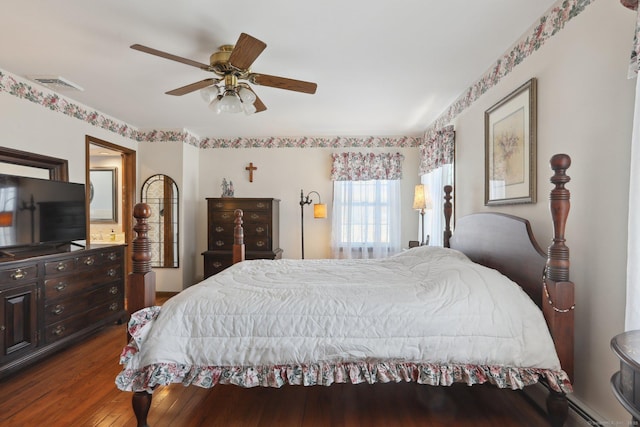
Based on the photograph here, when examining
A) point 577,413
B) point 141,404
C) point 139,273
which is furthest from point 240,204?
point 577,413

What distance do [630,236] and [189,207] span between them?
463cm

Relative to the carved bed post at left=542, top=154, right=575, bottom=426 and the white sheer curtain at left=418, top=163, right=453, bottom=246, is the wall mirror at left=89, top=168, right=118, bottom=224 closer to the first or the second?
the white sheer curtain at left=418, top=163, right=453, bottom=246

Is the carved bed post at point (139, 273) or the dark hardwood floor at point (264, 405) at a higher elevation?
the carved bed post at point (139, 273)

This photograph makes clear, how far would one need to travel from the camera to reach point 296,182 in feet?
15.6

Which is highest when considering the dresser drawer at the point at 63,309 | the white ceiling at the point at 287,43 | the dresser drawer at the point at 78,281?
the white ceiling at the point at 287,43

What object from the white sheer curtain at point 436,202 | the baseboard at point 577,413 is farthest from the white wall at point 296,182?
the baseboard at point 577,413

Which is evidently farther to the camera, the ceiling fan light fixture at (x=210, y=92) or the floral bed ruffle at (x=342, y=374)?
the ceiling fan light fixture at (x=210, y=92)

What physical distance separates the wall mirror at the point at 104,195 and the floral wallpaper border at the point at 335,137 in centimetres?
→ 108

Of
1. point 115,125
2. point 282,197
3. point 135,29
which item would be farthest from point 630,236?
point 115,125

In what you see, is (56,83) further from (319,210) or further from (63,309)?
(319,210)

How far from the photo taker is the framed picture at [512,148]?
202 cm

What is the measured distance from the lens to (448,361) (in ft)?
5.08

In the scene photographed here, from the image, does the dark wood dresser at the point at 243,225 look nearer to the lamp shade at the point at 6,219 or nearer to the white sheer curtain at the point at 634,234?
the lamp shade at the point at 6,219

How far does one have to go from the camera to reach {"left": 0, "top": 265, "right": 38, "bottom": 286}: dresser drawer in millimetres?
2186
